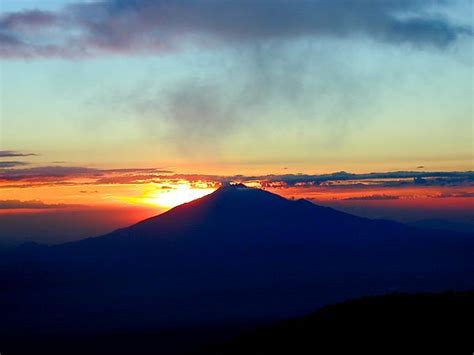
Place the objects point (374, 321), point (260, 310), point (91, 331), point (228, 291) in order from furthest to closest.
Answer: point (228, 291), point (260, 310), point (91, 331), point (374, 321)

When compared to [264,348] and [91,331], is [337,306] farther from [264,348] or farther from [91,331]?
[91,331]

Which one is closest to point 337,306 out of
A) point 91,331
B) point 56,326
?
point 91,331

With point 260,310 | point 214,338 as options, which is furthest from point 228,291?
point 214,338

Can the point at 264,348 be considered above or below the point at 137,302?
above

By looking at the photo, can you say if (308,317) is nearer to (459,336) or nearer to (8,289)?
(459,336)

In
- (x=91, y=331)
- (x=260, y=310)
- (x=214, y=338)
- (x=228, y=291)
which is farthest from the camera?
(x=228, y=291)

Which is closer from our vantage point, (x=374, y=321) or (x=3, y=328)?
(x=374, y=321)
